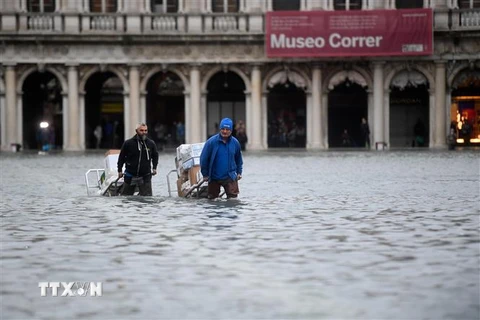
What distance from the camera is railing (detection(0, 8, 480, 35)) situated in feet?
183

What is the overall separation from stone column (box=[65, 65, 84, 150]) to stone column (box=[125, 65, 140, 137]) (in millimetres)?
2492

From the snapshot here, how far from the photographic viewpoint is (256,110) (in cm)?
5669

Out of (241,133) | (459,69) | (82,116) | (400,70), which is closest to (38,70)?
(82,116)

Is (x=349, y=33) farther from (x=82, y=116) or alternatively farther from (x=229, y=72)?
(x=82, y=116)

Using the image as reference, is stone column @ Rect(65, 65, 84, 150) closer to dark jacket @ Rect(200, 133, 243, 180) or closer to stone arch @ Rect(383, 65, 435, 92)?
stone arch @ Rect(383, 65, 435, 92)

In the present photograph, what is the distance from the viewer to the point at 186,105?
5681 cm

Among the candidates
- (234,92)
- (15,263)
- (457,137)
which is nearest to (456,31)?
(457,137)

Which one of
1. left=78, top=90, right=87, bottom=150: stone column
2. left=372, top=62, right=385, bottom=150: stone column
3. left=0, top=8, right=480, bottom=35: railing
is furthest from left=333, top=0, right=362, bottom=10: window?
left=78, top=90, right=87, bottom=150: stone column

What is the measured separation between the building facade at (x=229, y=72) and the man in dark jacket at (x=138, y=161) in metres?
33.8

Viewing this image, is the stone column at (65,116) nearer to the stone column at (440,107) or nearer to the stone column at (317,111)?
the stone column at (317,111)

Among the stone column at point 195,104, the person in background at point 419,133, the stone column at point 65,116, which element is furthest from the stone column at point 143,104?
the person in background at point 419,133

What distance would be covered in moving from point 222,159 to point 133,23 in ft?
120

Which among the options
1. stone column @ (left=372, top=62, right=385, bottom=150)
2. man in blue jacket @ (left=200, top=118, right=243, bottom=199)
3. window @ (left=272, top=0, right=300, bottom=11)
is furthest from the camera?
window @ (left=272, top=0, right=300, bottom=11)

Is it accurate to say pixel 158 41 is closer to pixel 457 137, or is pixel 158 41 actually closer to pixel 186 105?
pixel 186 105
